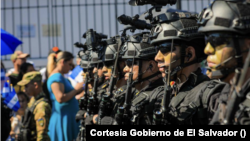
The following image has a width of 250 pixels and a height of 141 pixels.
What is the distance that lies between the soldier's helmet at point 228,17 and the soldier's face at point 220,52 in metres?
0.08

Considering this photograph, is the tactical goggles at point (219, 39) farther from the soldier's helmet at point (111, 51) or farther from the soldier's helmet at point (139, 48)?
the soldier's helmet at point (111, 51)

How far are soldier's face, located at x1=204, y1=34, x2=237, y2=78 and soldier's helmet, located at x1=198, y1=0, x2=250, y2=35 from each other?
0.08 m

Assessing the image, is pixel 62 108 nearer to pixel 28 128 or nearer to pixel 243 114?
pixel 28 128

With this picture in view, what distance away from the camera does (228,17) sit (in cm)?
407

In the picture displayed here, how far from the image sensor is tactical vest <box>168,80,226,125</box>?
14.7 ft

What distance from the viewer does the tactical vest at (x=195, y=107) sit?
448 centimetres

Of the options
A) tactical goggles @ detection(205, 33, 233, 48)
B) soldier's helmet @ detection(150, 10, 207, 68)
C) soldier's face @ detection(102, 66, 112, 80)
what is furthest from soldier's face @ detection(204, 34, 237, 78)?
soldier's face @ detection(102, 66, 112, 80)

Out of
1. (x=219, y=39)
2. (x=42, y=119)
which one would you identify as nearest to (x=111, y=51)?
(x=42, y=119)

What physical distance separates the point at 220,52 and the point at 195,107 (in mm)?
703

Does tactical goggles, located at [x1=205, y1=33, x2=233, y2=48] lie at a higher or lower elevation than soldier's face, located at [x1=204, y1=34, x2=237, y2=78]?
higher

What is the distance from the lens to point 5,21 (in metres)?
15.2

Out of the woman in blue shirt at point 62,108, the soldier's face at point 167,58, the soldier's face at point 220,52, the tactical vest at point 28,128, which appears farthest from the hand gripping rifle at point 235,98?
the woman in blue shirt at point 62,108

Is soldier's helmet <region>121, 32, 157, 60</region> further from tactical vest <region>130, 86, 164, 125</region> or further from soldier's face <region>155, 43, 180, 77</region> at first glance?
soldier's face <region>155, 43, 180, 77</region>

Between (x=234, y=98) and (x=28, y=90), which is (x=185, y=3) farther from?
(x=234, y=98)
